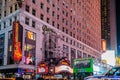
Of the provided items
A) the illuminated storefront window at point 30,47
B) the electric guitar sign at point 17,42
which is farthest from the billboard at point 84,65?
the illuminated storefront window at point 30,47

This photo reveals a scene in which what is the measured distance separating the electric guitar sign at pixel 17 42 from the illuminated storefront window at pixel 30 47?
283 cm

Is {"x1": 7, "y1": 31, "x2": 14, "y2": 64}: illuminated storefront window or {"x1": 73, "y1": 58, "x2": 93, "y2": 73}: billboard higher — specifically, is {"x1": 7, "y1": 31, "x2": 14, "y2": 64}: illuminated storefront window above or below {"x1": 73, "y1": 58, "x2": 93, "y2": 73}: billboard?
above

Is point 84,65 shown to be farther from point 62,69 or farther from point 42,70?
point 62,69

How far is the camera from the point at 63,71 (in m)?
58.1

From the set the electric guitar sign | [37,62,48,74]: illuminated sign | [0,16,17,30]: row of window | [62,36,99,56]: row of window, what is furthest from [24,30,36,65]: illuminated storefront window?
[62,36,99,56]: row of window

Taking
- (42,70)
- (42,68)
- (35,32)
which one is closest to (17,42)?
(35,32)

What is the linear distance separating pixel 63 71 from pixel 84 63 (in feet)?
63.3

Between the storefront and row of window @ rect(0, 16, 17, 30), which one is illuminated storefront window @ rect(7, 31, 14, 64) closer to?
the storefront

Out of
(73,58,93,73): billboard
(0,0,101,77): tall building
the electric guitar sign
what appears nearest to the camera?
(73,58,93,73): billboard

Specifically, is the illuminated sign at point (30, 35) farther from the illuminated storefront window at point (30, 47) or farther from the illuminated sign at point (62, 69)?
the illuminated sign at point (62, 69)

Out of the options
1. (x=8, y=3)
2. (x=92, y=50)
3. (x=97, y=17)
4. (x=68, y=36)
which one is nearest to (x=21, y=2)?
(x=8, y=3)

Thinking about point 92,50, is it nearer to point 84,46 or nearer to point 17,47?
point 84,46

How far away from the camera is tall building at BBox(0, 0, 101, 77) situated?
50156 millimetres

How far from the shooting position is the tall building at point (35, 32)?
50.2 metres
